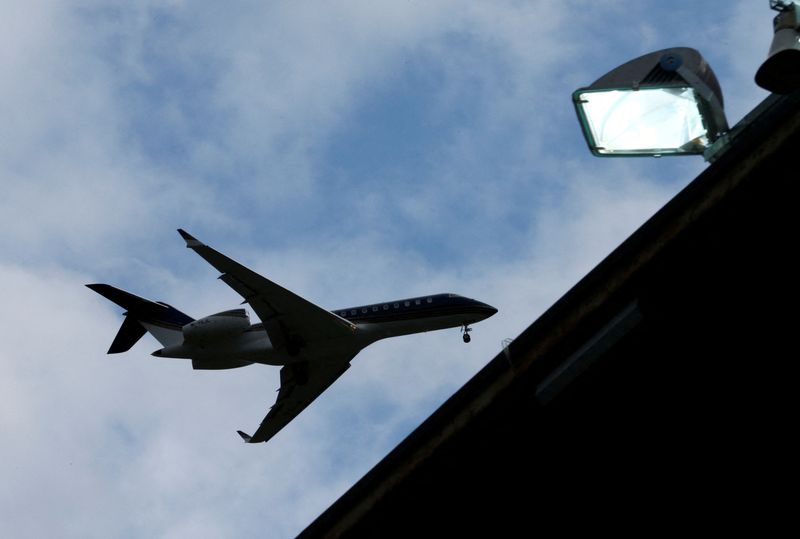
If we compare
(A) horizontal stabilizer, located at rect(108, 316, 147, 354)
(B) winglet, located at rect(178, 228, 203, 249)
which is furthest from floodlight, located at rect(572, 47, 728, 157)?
(A) horizontal stabilizer, located at rect(108, 316, 147, 354)

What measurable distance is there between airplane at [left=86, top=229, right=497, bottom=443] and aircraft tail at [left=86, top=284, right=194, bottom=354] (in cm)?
33

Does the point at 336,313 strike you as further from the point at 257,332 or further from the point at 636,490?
the point at 636,490

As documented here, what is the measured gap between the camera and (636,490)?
4.56m

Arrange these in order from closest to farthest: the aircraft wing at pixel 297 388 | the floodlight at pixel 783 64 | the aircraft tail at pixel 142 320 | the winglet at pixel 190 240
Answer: the floodlight at pixel 783 64 < the winglet at pixel 190 240 < the aircraft wing at pixel 297 388 < the aircraft tail at pixel 142 320

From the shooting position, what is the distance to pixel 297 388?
1437 inches

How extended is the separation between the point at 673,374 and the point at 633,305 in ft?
1.33

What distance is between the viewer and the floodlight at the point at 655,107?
453cm

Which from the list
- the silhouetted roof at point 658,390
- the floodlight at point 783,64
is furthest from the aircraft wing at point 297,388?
the floodlight at point 783,64

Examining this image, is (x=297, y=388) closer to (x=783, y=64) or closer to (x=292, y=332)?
(x=292, y=332)

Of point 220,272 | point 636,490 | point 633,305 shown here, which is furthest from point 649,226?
point 220,272

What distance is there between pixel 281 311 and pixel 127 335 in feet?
35.2

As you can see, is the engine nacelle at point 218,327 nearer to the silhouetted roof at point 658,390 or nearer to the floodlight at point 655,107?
the silhouetted roof at point 658,390

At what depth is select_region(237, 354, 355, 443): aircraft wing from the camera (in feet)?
117

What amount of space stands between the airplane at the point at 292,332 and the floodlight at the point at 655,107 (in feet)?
79.8
